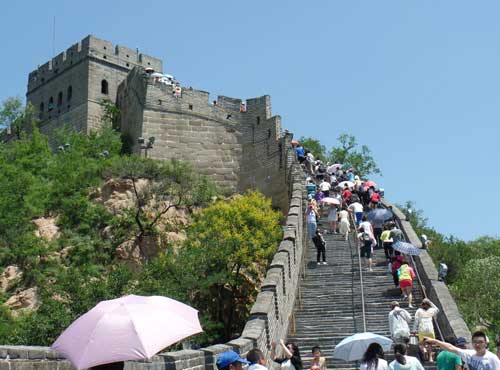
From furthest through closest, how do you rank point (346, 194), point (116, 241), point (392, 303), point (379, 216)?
point (116, 241)
point (346, 194)
point (379, 216)
point (392, 303)

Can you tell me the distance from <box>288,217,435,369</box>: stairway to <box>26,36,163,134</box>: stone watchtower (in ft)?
95.1

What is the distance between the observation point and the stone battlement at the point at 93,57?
160 feet

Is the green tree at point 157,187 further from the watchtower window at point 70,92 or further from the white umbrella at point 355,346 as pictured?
the white umbrella at point 355,346

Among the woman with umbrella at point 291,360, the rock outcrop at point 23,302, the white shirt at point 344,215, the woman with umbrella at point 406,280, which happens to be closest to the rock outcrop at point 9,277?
the rock outcrop at point 23,302

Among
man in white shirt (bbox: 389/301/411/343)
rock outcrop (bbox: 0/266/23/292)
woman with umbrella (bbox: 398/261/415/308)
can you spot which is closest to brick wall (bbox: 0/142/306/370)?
man in white shirt (bbox: 389/301/411/343)

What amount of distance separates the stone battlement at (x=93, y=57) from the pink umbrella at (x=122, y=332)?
141ft

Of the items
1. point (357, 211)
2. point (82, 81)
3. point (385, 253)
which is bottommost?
point (385, 253)

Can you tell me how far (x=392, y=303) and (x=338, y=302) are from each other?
12.8 ft

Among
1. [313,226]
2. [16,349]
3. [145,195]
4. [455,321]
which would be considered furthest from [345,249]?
[16,349]

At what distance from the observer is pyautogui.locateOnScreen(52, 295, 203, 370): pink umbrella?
21.7ft

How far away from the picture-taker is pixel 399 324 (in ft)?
42.9

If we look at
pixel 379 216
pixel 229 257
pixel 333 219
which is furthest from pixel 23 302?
pixel 379 216

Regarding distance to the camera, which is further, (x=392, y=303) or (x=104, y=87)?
(x=104, y=87)

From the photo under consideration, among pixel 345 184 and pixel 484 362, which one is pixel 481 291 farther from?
pixel 484 362
